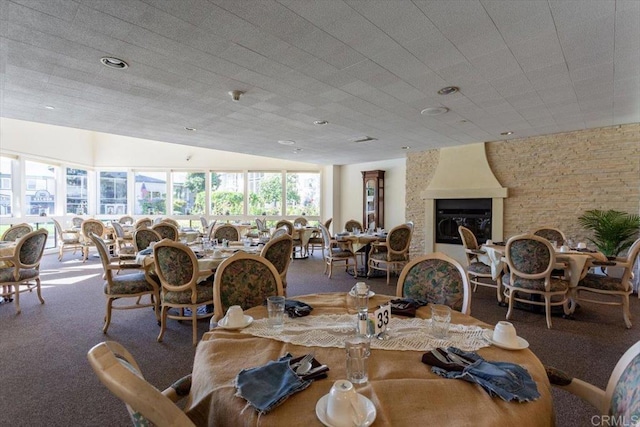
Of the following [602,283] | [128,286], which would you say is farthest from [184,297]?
[602,283]

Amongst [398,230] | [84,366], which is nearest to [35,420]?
[84,366]

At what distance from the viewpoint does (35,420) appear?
6.30ft

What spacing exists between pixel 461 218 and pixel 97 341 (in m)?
6.49

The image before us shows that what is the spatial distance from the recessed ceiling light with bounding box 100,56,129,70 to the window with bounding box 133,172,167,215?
7748 millimetres

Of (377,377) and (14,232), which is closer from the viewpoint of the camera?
(377,377)

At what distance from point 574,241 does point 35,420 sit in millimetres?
7064

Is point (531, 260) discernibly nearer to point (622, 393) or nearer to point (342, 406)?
point (622, 393)

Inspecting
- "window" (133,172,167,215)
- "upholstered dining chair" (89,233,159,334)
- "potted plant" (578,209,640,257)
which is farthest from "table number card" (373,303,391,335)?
"window" (133,172,167,215)

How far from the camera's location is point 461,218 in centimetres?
670

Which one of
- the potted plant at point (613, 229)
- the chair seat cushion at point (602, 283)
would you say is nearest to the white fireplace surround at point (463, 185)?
the potted plant at point (613, 229)

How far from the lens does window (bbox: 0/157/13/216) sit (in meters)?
7.14

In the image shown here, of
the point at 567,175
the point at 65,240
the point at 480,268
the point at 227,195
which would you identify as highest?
the point at 567,175

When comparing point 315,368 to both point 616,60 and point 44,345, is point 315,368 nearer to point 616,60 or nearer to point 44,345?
point 44,345

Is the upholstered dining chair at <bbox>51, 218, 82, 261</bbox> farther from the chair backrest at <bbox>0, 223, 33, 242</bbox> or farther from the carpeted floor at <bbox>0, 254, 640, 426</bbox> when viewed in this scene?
the carpeted floor at <bbox>0, 254, 640, 426</bbox>
